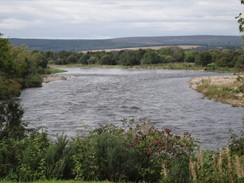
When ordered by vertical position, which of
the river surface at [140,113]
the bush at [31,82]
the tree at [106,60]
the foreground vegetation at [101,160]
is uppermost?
the foreground vegetation at [101,160]

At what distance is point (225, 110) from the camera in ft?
109

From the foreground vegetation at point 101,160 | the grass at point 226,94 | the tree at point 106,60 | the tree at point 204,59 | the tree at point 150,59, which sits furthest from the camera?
the tree at point 106,60

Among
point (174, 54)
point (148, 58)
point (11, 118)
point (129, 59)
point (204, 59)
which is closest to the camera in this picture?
point (11, 118)

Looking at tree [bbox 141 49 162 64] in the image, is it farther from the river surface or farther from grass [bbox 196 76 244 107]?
the river surface

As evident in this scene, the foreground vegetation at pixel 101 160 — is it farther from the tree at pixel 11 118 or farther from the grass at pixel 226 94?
the grass at pixel 226 94

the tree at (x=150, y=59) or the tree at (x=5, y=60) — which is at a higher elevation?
the tree at (x=5, y=60)

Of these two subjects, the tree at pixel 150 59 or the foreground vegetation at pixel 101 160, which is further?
the tree at pixel 150 59

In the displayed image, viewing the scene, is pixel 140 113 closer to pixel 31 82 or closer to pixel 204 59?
pixel 31 82

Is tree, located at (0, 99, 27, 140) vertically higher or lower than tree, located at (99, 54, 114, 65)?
higher

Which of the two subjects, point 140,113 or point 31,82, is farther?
point 31,82

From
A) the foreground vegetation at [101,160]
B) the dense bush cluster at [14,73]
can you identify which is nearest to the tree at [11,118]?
the foreground vegetation at [101,160]

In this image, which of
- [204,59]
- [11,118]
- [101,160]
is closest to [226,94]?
[11,118]

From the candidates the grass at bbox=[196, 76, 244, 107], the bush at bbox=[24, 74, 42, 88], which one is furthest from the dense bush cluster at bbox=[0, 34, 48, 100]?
the grass at bbox=[196, 76, 244, 107]

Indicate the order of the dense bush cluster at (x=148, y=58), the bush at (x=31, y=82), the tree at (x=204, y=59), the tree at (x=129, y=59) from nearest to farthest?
the bush at (x=31, y=82), the dense bush cluster at (x=148, y=58), the tree at (x=204, y=59), the tree at (x=129, y=59)
